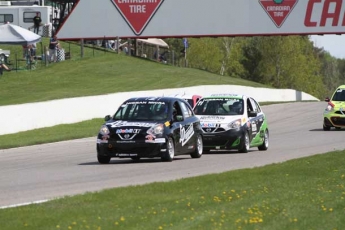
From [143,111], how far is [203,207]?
1024cm

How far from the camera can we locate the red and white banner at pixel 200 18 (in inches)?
2467

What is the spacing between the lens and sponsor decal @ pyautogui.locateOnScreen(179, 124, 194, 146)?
22547 mm

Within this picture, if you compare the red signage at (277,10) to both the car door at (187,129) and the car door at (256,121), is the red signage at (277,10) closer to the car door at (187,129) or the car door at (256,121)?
the car door at (256,121)

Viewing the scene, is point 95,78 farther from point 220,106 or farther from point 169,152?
point 169,152

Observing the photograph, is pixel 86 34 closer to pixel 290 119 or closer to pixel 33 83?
pixel 33 83

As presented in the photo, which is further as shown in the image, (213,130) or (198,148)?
(213,130)

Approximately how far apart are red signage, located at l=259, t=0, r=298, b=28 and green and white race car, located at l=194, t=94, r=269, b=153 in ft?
117

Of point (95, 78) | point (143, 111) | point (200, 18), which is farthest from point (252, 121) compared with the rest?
point (200, 18)

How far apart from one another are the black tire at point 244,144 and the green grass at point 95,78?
22602 mm

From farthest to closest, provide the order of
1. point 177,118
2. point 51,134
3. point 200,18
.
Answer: point 200,18 < point 51,134 < point 177,118

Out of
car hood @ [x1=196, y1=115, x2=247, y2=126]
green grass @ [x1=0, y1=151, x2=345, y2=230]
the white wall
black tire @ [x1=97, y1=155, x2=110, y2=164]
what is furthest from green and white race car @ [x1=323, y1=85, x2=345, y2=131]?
green grass @ [x1=0, y1=151, x2=345, y2=230]

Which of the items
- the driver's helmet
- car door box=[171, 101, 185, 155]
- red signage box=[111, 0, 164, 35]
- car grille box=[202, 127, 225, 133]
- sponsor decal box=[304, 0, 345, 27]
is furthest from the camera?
red signage box=[111, 0, 164, 35]

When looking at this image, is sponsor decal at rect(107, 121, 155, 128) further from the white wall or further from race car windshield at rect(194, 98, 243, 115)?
the white wall

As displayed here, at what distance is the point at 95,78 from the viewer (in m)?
57.9
